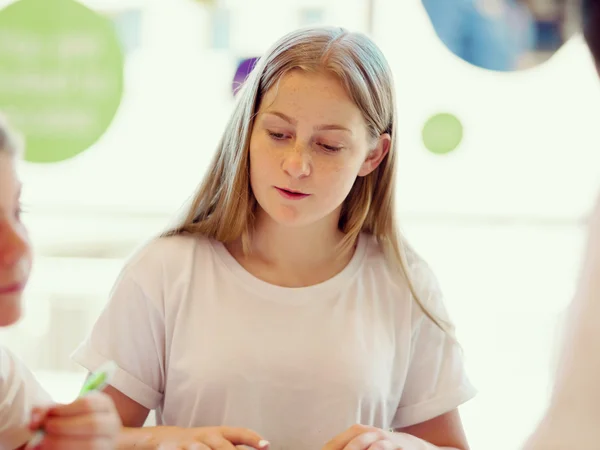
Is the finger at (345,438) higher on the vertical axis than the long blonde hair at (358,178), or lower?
lower

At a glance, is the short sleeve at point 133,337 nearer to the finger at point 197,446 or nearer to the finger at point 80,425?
the finger at point 197,446

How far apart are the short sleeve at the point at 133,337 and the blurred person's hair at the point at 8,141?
1.42ft

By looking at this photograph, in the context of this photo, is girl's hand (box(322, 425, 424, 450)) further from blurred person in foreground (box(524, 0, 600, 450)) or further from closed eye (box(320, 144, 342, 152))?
blurred person in foreground (box(524, 0, 600, 450))

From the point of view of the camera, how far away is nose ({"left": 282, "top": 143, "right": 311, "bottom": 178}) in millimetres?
959

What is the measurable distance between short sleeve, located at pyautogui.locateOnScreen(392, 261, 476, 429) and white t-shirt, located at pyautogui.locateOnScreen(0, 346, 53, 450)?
1.73ft

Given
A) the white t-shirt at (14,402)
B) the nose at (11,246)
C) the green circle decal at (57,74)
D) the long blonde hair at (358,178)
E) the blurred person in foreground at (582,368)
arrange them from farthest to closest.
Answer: the green circle decal at (57,74) → the long blonde hair at (358,178) → the white t-shirt at (14,402) → the nose at (11,246) → the blurred person in foreground at (582,368)

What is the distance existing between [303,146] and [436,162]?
968mm

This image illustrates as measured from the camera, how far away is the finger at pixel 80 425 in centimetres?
69

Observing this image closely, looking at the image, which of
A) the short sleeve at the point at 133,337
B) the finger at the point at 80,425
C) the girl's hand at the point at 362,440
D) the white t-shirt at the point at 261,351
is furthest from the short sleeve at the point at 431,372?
the finger at the point at 80,425

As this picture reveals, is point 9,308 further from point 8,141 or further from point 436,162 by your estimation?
point 436,162

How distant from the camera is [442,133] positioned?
1858 millimetres

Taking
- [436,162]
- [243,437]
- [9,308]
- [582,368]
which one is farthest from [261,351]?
[436,162]

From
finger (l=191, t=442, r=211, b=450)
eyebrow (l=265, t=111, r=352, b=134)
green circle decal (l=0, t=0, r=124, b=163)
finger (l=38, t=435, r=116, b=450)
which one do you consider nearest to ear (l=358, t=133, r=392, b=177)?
eyebrow (l=265, t=111, r=352, b=134)

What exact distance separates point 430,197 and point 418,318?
0.84 metres
